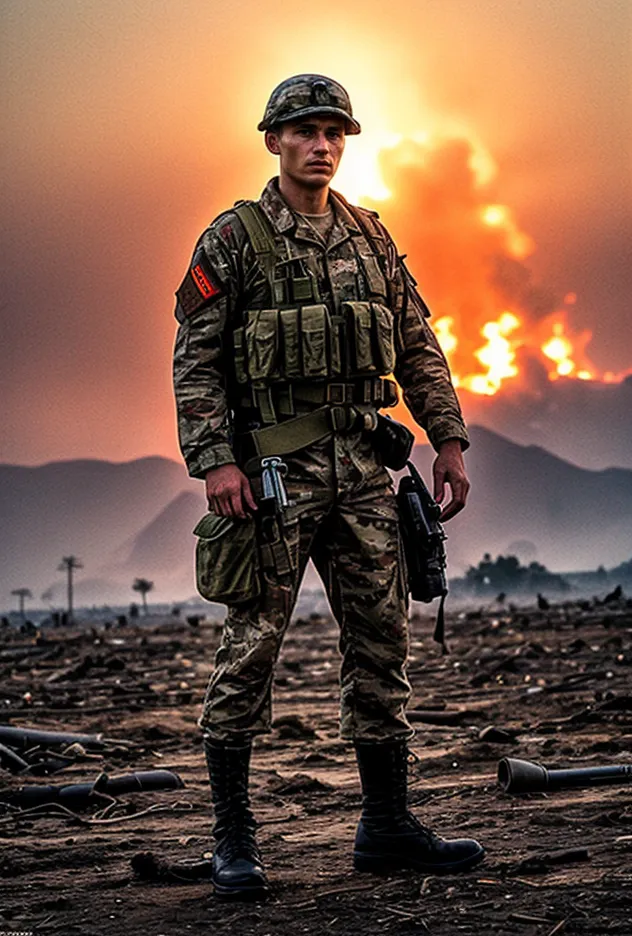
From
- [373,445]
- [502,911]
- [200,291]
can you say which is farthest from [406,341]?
[502,911]

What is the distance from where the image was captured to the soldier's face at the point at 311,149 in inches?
201

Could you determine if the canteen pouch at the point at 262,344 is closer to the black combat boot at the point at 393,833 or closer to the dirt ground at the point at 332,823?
the black combat boot at the point at 393,833

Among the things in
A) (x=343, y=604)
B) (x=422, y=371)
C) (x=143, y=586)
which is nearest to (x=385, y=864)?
(x=343, y=604)

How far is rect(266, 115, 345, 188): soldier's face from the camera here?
5.11 metres

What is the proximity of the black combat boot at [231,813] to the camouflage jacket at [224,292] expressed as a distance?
42.6 inches

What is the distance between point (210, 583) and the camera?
491 cm

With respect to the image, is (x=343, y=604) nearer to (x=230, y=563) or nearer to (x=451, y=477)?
(x=230, y=563)

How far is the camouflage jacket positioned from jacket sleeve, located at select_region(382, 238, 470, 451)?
0.30 feet

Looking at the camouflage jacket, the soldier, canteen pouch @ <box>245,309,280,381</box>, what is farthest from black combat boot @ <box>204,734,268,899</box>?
canteen pouch @ <box>245,309,280,381</box>

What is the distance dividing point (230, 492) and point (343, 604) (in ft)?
2.12

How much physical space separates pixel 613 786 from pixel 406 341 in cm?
248

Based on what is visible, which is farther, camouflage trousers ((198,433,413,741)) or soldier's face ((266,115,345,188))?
soldier's face ((266,115,345,188))

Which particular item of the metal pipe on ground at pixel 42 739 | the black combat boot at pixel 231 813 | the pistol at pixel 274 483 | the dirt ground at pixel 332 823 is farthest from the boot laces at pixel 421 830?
the metal pipe on ground at pixel 42 739

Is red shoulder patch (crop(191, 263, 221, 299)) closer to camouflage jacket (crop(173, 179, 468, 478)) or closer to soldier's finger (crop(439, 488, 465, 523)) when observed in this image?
camouflage jacket (crop(173, 179, 468, 478))
